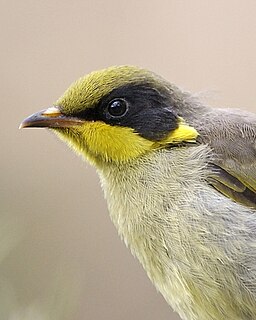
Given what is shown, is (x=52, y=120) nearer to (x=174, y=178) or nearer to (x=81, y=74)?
(x=174, y=178)

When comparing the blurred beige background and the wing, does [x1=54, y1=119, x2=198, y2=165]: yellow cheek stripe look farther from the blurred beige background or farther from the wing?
the blurred beige background

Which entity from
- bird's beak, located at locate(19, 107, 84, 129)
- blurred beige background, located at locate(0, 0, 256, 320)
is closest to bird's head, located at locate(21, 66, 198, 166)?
bird's beak, located at locate(19, 107, 84, 129)

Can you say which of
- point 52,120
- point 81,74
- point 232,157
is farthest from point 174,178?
point 81,74

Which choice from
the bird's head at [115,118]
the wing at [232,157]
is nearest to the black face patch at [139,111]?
the bird's head at [115,118]

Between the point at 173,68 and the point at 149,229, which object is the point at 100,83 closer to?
the point at 149,229

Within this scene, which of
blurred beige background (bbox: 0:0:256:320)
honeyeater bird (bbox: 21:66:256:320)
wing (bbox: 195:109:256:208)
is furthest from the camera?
blurred beige background (bbox: 0:0:256:320)

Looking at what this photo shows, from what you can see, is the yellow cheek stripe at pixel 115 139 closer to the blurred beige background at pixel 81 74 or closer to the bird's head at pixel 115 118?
the bird's head at pixel 115 118

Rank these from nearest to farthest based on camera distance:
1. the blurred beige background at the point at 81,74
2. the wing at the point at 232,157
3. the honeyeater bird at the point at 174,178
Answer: the honeyeater bird at the point at 174,178, the wing at the point at 232,157, the blurred beige background at the point at 81,74

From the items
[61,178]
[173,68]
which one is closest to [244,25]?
[173,68]
